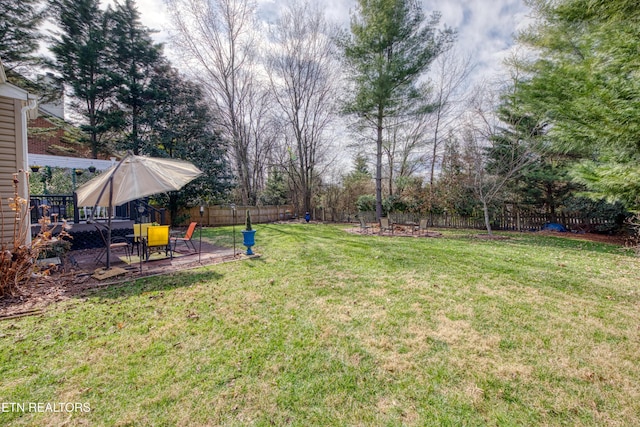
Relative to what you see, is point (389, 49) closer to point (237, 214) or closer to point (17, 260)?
point (237, 214)

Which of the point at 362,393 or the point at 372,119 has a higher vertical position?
the point at 372,119

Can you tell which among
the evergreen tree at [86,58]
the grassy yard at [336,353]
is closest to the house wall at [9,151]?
the grassy yard at [336,353]

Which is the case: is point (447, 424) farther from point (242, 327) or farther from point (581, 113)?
point (581, 113)

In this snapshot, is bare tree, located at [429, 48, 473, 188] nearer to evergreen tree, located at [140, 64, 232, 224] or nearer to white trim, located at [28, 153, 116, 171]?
evergreen tree, located at [140, 64, 232, 224]

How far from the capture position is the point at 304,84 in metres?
19.9

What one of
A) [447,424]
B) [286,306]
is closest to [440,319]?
[447,424]

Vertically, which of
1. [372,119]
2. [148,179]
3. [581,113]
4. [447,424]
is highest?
[372,119]

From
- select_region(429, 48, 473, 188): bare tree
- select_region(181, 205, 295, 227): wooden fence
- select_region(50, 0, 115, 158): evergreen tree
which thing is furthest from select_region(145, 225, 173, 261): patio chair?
select_region(429, 48, 473, 188): bare tree

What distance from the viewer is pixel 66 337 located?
10.0 ft

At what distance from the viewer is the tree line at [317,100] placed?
1252 cm

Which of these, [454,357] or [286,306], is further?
[286,306]

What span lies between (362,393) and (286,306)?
6.36 feet

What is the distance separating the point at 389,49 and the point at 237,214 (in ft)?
45.9

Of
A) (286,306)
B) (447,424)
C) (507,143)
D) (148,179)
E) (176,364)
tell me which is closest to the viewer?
(447,424)
